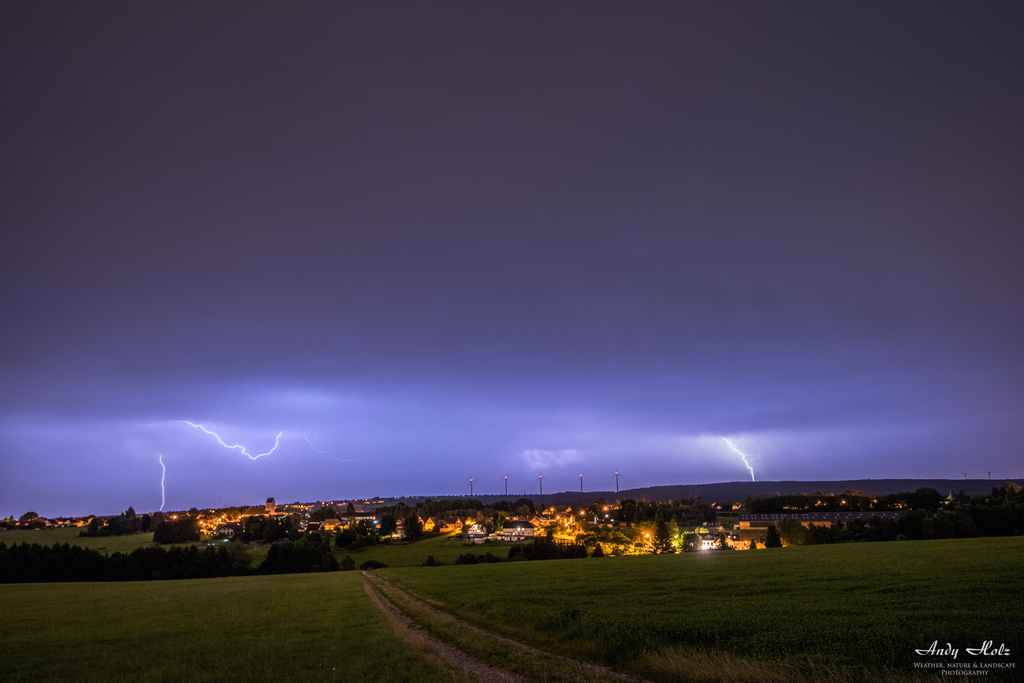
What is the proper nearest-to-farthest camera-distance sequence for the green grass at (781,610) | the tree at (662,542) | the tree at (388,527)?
the green grass at (781,610) < the tree at (662,542) < the tree at (388,527)

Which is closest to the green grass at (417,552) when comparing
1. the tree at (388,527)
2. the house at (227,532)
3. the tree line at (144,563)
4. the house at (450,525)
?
the tree line at (144,563)

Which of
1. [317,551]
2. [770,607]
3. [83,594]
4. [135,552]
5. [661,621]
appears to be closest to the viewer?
[661,621]

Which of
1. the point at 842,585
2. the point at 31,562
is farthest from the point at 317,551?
the point at 842,585

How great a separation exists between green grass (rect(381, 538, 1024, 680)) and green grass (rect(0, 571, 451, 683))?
5571 mm

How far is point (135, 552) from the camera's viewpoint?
83250 millimetres

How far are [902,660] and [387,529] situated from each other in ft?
468

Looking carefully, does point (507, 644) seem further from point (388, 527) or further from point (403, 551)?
point (388, 527)

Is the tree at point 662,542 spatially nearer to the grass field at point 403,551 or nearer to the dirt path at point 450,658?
the grass field at point 403,551

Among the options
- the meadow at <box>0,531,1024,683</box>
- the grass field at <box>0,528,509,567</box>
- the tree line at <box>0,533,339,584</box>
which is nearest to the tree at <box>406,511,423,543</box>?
the grass field at <box>0,528,509,567</box>

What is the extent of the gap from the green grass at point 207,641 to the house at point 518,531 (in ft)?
342

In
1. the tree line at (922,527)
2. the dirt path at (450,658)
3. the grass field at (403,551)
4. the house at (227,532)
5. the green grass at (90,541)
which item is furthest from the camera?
the house at (227,532)

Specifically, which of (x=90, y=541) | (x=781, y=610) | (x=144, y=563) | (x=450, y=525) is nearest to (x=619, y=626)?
(x=781, y=610)

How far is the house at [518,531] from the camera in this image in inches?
5657

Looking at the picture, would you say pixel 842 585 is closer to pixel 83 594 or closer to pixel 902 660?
pixel 902 660
